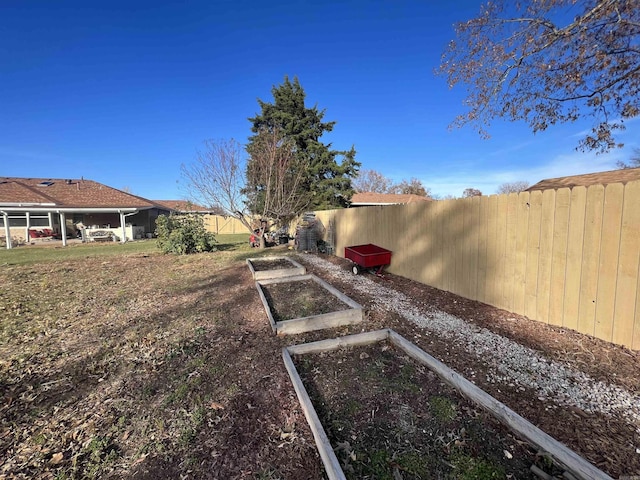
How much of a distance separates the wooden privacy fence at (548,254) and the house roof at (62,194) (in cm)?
2111

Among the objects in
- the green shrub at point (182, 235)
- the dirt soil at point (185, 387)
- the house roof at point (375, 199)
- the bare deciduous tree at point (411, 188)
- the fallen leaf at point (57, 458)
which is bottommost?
the fallen leaf at point (57, 458)

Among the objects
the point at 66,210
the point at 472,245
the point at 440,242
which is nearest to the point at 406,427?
the point at 472,245

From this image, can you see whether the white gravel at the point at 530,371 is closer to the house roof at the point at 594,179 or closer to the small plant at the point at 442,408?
the small plant at the point at 442,408

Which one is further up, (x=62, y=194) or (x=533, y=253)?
(x=62, y=194)

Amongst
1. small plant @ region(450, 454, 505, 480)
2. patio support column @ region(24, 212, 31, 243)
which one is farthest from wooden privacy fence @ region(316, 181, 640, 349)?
patio support column @ region(24, 212, 31, 243)

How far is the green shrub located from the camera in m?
11.7

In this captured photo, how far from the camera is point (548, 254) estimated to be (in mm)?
3812

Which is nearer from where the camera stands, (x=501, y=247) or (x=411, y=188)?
(x=501, y=247)

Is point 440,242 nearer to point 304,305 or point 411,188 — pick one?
point 304,305

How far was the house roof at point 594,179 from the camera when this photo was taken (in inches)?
322

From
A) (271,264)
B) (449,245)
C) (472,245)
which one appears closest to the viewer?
(472,245)

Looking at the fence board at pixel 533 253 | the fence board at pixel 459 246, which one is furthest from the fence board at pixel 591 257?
the fence board at pixel 459 246

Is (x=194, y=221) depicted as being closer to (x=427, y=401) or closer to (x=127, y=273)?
(x=127, y=273)

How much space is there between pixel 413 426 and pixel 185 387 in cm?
213
